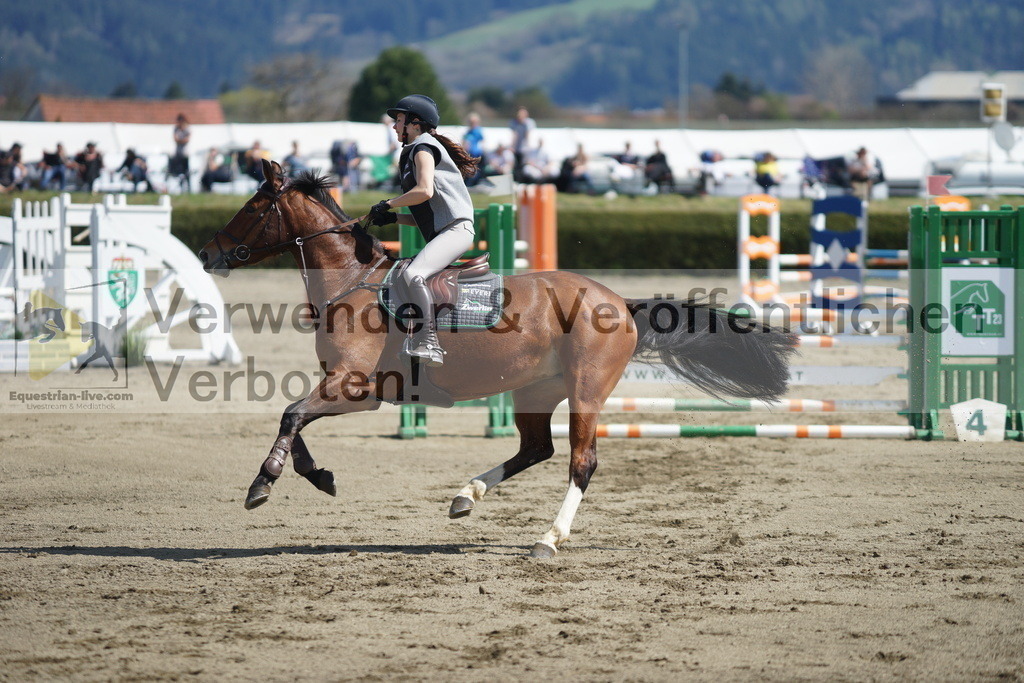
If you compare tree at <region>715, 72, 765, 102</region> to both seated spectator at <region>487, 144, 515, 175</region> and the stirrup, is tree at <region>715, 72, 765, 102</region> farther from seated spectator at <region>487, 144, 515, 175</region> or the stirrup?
the stirrup

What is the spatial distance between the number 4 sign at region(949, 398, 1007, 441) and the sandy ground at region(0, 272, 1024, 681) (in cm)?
11

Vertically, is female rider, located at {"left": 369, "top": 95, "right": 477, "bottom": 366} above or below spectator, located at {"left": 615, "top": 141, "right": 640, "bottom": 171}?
below

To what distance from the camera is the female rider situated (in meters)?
5.55

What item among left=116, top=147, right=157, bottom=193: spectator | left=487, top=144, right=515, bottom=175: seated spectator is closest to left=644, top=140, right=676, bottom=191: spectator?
left=487, top=144, right=515, bottom=175: seated spectator

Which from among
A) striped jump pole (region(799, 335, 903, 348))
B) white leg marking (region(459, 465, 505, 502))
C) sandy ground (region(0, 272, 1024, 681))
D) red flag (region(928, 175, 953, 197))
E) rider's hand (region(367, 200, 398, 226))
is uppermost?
red flag (region(928, 175, 953, 197))

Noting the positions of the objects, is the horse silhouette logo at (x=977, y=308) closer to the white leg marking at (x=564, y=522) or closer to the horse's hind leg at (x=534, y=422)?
the horse's hind leg at (x=534, y=422)

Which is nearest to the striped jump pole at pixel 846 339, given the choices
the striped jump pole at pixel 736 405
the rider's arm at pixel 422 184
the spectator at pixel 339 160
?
the striped jump pole at pixel 736 405

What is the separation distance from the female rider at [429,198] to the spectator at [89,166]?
20.9m

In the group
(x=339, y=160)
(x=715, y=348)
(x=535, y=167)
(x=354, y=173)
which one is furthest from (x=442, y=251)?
(x=339, y=160)

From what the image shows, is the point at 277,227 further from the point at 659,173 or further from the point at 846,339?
the point at 659,173

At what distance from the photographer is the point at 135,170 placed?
25.3m

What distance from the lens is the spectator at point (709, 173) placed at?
28075 mm

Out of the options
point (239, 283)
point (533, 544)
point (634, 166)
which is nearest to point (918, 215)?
point (533, 544)

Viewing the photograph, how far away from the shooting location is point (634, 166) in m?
29.6
